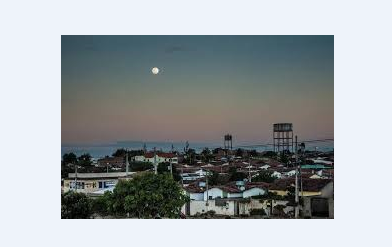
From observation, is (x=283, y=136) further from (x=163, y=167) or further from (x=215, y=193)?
(x=163, y=167)

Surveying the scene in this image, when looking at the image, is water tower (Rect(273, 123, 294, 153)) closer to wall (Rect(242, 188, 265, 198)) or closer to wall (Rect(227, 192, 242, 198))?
wall (Rect(242, 188, 265, 198))

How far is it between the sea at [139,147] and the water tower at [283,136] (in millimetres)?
153

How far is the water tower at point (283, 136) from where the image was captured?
7.82m

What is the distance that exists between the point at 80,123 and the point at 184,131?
1428mm

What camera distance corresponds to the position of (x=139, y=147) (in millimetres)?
7957

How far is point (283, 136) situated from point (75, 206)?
2.97 meters

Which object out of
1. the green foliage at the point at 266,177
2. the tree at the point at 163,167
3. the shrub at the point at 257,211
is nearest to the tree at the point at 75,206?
the tree at the point at 163,167

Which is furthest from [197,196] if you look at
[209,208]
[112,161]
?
[112,161]

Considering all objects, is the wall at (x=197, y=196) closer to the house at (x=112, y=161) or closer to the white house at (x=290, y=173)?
the house at (x=112, y=161)

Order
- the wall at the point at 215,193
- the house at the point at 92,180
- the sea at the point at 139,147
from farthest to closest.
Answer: the wall at the point at 215,193 < the house at the point at 92,180 < the sea at the point at 139,147

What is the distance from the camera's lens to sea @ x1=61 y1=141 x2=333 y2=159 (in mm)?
7801

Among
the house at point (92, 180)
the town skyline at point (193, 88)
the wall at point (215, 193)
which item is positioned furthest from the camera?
the wall at point (215, 193)

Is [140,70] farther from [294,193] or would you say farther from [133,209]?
[294,193]

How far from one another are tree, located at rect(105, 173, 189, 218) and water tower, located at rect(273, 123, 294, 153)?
1.49 metres
